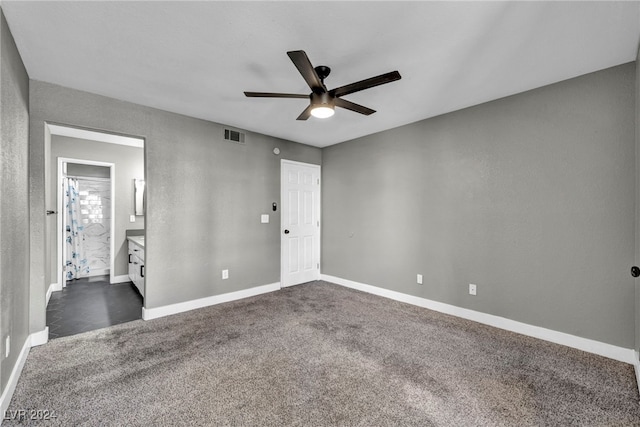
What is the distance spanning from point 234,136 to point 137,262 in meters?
2.49

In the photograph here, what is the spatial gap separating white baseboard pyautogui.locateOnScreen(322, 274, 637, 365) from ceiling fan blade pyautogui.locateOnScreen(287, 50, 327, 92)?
3.01 metres

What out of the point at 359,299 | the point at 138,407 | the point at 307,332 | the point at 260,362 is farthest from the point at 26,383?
the point at 359,299

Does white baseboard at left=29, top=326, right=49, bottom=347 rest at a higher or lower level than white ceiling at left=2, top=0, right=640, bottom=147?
lower

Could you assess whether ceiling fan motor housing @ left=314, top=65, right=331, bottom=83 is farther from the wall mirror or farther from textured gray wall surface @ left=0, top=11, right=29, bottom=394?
the wall mirror

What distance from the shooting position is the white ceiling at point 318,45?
1.77 m

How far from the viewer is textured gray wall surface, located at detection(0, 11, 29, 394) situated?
1773mm

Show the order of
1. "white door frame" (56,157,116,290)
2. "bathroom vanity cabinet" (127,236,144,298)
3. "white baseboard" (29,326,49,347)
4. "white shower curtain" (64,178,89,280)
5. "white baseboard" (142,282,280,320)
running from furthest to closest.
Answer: "white shower curtain" (64,178,89,280) < "white door frame" (56,157,116,290) < "bathroom vanity cabinet" (127,236,144,298) < "white baseboard" (142,282,280,320) < "white baseboard" (29,326,49,347)

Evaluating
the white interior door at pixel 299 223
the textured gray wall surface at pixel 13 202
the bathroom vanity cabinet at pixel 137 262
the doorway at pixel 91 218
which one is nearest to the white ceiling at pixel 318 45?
the textured gray wall surface at pixel 13 202

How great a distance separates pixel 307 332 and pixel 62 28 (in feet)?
10.7

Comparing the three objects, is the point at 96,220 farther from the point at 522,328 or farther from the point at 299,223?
the point at 522,328

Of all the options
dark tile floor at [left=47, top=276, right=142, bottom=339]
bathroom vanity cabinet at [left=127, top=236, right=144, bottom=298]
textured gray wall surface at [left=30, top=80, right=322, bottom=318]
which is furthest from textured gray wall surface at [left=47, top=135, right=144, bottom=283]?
textured gray wall surface at [left=30, top=80, right=322, bottom=318]

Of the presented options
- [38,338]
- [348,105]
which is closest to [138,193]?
[38,338]

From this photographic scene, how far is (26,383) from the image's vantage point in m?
2.04

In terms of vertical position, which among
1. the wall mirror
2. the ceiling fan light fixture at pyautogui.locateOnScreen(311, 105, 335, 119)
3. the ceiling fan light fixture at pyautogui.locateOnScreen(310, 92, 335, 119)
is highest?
the ceiling fan light fixture at pyautogui.locateOnScreen(310, 92, 335, 119)
